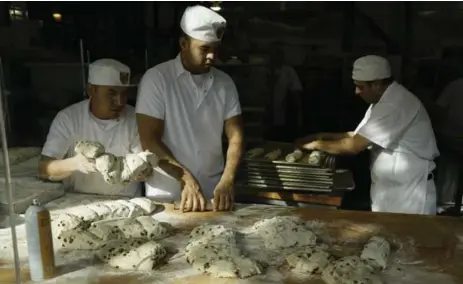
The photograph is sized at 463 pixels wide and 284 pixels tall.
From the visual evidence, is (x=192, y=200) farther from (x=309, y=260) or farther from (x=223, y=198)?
(x=309, y=260)

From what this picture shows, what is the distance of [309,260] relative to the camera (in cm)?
173

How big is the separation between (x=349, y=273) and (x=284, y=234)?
0.41 m

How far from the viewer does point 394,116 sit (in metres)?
2.96

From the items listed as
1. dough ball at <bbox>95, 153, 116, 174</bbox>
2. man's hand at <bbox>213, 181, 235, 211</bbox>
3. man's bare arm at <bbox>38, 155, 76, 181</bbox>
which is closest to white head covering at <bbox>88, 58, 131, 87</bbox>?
man's bare arm at <bbox>38, 155, 76, 181</bbox>

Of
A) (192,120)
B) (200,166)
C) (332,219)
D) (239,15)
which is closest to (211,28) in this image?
(192,120)

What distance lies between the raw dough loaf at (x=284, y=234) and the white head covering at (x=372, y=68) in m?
1.42

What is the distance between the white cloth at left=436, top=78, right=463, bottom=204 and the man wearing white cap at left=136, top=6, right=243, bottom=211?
88.5 inches

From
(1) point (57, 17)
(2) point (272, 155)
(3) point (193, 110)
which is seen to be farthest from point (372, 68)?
(1) point (57, 17)

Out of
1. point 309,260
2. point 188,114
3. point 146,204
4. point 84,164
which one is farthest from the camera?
point 188,114

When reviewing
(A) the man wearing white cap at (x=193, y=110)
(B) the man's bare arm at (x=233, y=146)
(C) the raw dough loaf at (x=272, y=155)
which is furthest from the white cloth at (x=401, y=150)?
(A) the man wearing white cap at (x=193, y=110)

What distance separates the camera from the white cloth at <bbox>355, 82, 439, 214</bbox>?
296 cm

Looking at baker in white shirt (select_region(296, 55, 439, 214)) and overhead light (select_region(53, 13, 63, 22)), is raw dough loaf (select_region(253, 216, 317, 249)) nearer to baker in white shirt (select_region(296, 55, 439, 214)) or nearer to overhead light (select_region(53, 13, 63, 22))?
baker in white shirt (select_region(296, 55, 439, 214))

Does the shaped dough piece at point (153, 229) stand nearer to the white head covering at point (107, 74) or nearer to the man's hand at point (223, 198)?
the man's hand at point (223, 198)

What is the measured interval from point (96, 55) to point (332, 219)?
9.00ft
